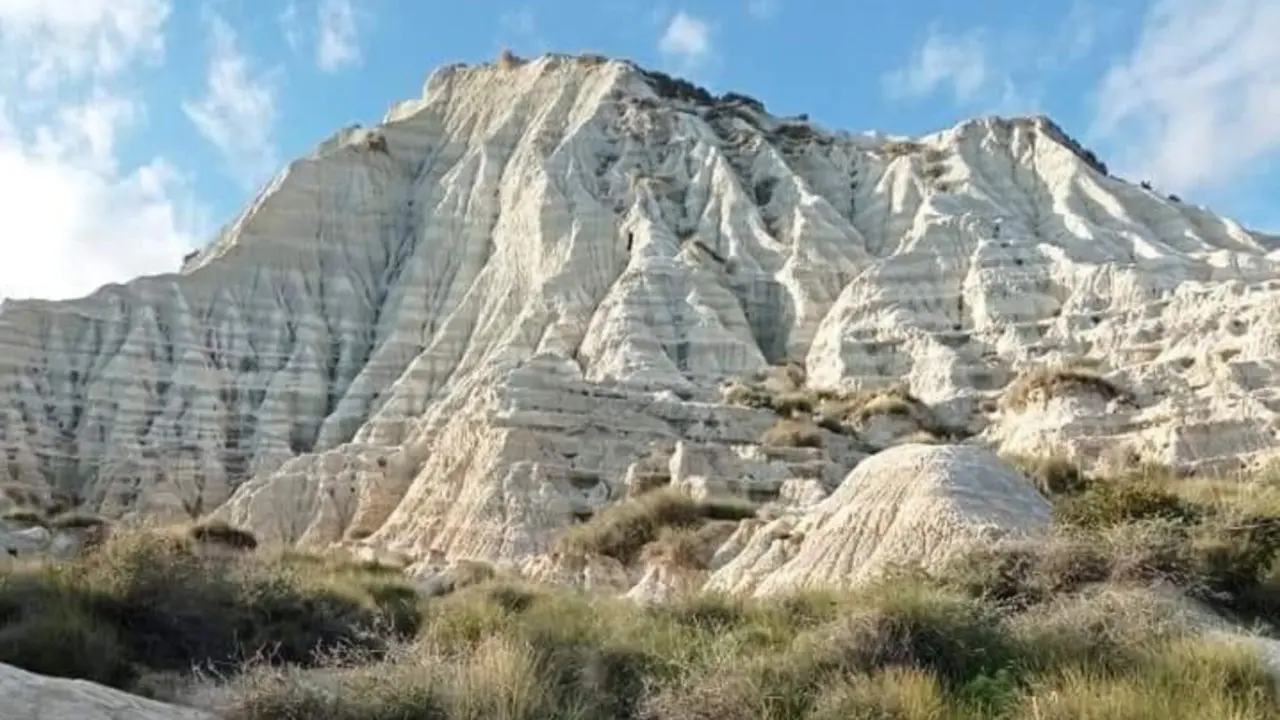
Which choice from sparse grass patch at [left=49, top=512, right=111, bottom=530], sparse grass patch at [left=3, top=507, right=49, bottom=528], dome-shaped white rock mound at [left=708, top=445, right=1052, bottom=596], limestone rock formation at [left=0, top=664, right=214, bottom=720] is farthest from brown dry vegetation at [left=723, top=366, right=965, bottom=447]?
limestone rock formation at [left=0, top=664, right=214, bottom=720]

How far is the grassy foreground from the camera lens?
24.0 feet

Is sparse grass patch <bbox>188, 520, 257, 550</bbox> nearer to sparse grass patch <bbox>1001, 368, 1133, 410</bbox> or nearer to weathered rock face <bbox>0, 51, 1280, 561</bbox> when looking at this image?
weathered rock face <bbox>0, 51, 1280, 561</bbox>

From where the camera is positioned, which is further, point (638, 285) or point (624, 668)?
point (638, 285)

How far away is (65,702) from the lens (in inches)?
262

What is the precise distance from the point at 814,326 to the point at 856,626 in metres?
42.0

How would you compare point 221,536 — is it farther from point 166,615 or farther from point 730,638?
point 730,638

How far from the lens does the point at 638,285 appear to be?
164ft

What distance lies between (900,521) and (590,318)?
3884 cm

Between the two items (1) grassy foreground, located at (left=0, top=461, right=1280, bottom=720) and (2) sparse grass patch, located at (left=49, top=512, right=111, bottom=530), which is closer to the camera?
(1) grassy foreground, located at (left=0, top=461, right=1280, bottom=720)

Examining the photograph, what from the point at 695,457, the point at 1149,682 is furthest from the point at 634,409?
the point at 1149,682

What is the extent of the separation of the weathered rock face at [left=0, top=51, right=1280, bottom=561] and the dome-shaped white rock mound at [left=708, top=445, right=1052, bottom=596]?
11.2 metres

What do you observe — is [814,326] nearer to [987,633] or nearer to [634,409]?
[634,409]

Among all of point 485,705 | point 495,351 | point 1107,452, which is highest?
point 495,351

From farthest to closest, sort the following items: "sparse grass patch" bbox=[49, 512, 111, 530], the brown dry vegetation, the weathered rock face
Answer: "sparse grass patch" bbox=[49, 512, 111, 530] < the weathered rock face < the brown dry vegetation
